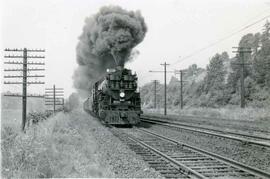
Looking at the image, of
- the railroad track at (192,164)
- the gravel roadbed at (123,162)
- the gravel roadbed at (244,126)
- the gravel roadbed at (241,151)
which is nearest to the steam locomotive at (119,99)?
the gravel roadbed at (244,126)

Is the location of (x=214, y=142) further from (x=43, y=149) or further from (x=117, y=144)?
(x=43, y=149)

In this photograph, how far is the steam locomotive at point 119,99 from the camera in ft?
63.1

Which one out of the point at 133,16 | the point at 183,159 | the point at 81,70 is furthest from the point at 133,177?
the point at 81,70

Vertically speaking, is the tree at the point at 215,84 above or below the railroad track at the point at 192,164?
Answer: above

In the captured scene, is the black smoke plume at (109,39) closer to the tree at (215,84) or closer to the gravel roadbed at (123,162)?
the gravel roadbed at (123,162)

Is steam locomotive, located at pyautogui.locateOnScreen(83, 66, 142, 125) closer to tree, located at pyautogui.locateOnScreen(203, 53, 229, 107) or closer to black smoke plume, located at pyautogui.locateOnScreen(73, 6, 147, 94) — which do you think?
black smoke plume, located at pyautogui.locateOnScreen(73, 6, 147, 94)

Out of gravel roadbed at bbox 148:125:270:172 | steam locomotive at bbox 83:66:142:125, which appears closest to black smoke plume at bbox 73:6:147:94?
steam locomotive at bbox 83:66:142:125

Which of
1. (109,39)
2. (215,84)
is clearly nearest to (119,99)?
(109,39)

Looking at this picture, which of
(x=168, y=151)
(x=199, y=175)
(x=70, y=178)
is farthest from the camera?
(x=168, y=151)

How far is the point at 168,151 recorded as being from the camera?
10430mm

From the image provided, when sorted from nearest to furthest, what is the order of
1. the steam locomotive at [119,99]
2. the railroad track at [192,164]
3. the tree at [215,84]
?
1. the railroad track at [192,164]
2. the steam locomotive at [119,99]
3. the tree at [215,84]

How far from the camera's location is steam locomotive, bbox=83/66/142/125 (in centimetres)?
1923

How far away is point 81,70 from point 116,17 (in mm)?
10063

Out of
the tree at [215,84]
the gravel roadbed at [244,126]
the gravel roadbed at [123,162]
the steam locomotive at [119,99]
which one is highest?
the tree at [215,84]
